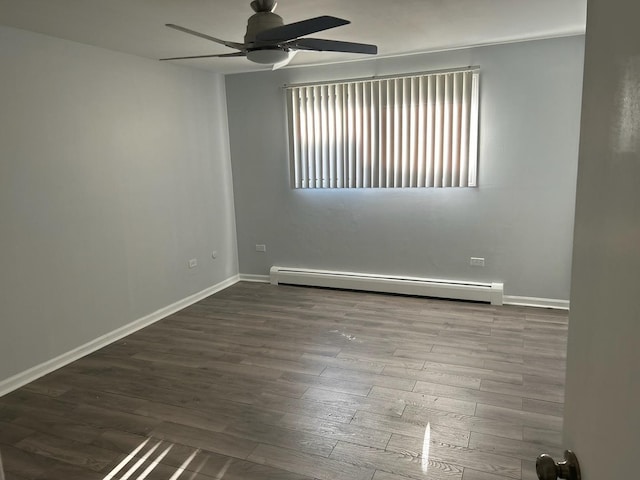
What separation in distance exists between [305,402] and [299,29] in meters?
2.30

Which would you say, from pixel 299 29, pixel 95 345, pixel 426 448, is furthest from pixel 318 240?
pixel 299 29

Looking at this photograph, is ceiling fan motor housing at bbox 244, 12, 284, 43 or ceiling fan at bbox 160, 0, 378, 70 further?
ceiling fan motor housing at bbox 244, 12, 284, 43

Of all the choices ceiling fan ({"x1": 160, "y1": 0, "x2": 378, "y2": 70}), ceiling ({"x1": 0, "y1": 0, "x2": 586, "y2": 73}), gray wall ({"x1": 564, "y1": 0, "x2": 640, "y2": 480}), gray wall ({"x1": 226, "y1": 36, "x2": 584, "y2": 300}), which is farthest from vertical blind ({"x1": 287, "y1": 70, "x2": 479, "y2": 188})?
gray wall ({"x1": 564, "y1": 0, "x2": 640, "y2": 480})

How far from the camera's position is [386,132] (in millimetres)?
4945

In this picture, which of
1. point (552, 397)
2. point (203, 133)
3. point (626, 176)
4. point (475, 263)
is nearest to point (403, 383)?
point (552, 397)

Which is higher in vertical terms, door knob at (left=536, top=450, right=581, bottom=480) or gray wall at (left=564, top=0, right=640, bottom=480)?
gray wall at (left=564, top=0, right=640, bottom=480)

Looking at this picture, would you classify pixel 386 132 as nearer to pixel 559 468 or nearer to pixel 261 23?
pixel 261 23

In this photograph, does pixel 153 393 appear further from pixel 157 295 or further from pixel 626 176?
pixel 626 176

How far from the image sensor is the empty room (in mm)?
1736

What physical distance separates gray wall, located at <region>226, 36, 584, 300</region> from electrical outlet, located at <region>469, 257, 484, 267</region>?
4cm

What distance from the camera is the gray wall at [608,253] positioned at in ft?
1.84

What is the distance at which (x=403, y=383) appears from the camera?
316cm

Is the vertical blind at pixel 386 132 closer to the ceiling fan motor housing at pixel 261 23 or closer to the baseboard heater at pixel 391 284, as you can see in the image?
the baseboard heater at pixel 391 284

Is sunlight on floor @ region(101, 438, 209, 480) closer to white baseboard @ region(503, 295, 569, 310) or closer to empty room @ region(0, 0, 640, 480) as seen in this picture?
empty room @ region(0, 0, 640, 480)
